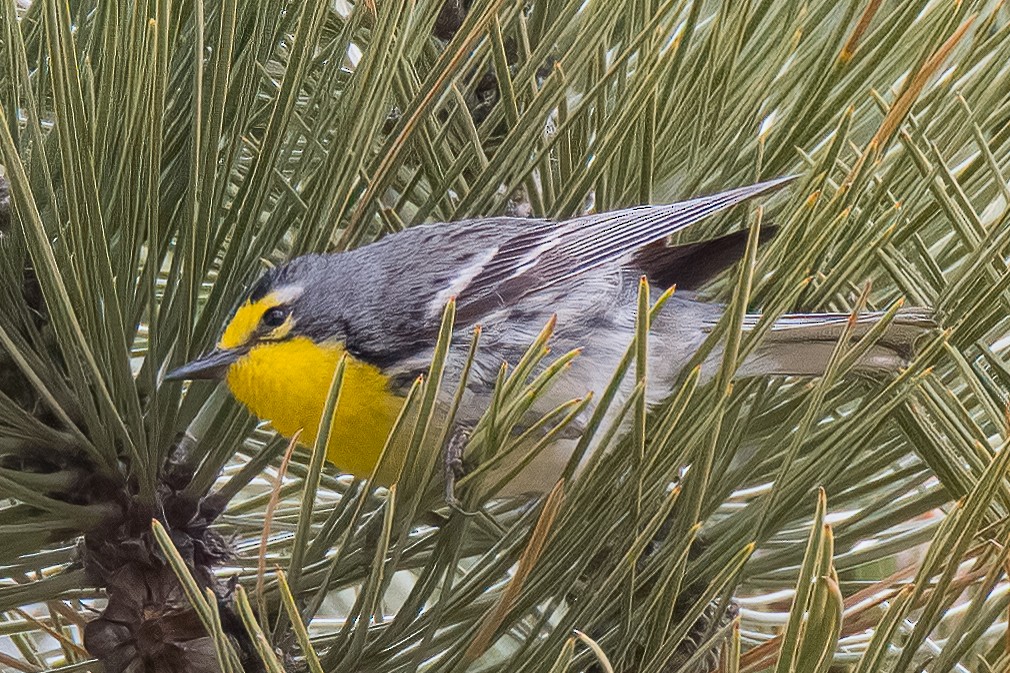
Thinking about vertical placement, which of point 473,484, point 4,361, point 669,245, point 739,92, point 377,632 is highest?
point 739,92

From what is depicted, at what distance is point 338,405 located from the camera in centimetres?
111

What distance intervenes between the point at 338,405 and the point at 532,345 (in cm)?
40

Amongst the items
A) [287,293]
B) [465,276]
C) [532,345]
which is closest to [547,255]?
[465,276]

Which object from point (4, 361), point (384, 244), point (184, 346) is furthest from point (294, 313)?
point (4, 361)

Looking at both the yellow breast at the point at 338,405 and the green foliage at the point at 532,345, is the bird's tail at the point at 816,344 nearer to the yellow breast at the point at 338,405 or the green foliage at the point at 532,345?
the green foliage at the point at 532,345

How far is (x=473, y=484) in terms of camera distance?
2.70 feet

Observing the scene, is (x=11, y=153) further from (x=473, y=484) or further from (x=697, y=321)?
(x=697, y=321)

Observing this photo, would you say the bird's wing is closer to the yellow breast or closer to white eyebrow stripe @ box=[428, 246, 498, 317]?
white eyebrow stripe @ box=[428, 246, 498, 317]

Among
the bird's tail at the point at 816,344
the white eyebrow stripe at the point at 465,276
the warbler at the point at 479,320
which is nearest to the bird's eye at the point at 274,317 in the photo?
the warbler at the point at 479,320

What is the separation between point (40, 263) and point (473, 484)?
346 millimetres

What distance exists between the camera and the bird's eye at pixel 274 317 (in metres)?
1.22

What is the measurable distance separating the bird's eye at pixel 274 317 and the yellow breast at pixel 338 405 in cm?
4

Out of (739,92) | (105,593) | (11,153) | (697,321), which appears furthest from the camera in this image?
(697,321)

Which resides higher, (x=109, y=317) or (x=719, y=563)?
(x=109, y=317)
